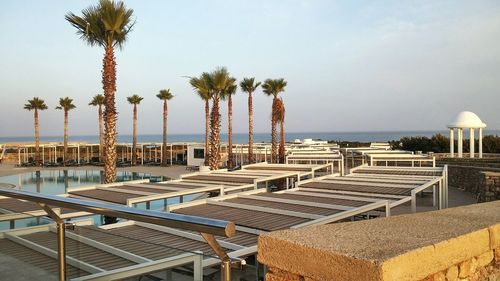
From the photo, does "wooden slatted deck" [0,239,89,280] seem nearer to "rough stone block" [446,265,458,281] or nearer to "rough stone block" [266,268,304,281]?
"rough stone block" [266,268,304,281]

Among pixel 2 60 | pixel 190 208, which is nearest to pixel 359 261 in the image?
pixel 190 208

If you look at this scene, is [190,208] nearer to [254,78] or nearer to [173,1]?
[173,1]

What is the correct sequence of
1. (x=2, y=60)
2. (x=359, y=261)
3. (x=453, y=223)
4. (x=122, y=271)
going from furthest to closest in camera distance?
(x=2, y=60)
(x=453, y=223)
(x=122, y=271)
(x=359, y=261)

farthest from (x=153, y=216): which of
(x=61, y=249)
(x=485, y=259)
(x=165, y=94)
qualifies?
(x=165, y=94)

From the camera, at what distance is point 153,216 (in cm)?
160

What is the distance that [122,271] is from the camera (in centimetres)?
209

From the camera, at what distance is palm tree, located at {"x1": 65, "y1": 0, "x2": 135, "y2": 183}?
577 inches

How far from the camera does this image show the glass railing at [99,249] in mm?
1610

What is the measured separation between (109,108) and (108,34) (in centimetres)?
276

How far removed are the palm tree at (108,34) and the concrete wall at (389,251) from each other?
47.3ft

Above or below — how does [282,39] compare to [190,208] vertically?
above

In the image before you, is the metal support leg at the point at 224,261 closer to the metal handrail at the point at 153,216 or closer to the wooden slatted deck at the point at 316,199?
the metal handrail at the point at 153,216

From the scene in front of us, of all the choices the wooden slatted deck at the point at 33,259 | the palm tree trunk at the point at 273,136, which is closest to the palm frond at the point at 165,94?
the palm tree trunk at the point at 273,136

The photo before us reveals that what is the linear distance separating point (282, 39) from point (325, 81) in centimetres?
729
